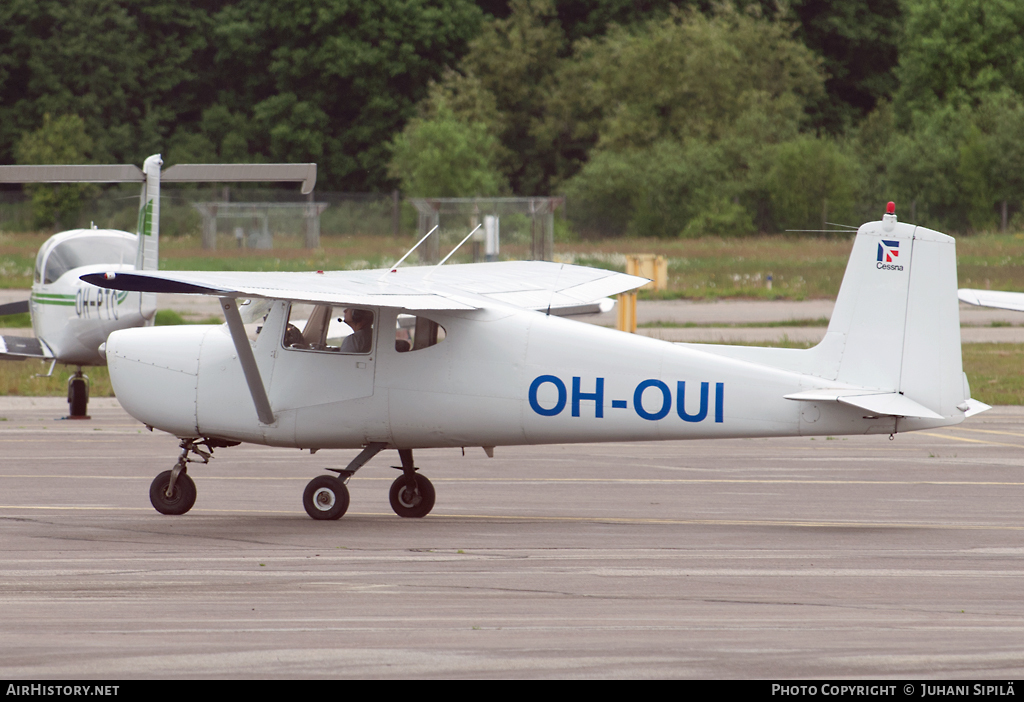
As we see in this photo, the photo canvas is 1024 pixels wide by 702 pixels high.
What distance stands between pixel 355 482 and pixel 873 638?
663 centimetres

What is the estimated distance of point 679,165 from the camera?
65438 mm

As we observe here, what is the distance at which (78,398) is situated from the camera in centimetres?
1759

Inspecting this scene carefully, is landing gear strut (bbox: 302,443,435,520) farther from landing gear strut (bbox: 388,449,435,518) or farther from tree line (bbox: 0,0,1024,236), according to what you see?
tree line (bbox: 0,0,1024,236)

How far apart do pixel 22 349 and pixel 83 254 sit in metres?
1.73

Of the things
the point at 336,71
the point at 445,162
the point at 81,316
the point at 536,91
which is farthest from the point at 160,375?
the point at 536,91

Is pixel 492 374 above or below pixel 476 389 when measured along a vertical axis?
above

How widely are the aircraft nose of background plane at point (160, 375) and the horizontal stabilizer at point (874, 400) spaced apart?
15.1ft

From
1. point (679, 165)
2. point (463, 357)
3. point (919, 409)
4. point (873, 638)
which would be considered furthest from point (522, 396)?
point (679, 165)

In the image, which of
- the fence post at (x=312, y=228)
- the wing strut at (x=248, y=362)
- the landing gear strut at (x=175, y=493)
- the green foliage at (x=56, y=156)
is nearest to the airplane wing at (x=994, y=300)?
the wing strut at (x=248, y=362)

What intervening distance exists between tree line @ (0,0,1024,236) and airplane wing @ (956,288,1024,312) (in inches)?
1854

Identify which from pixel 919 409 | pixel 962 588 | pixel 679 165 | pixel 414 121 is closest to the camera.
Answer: pixel 962 588

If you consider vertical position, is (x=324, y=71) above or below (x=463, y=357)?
above

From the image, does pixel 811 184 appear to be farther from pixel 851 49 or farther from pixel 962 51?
pixel 851 49

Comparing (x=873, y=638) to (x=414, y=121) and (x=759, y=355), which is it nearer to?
(x=759, y=355)
